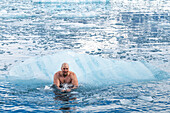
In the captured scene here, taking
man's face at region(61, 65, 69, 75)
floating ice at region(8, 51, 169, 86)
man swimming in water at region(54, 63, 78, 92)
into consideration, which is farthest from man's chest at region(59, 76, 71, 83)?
floating ice at region(8, 51, 169, 86)

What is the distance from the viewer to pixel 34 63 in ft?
35.7

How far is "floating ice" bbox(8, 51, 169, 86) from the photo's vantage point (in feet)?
33.2

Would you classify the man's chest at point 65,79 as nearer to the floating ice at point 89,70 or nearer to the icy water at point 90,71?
the icy water at point 90,71

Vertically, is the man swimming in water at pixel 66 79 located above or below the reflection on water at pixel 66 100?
above

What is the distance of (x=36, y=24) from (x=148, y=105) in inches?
688

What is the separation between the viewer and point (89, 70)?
34.7 feet

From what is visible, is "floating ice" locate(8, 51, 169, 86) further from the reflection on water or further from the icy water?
the reflection on water

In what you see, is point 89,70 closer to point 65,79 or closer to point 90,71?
point 90,71

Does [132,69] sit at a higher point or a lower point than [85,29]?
lower

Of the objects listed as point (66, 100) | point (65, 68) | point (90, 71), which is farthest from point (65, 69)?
point (90, 71)

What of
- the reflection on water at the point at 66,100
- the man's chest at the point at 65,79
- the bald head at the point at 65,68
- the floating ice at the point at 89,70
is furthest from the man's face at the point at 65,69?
the floating ice at the point at 89,70

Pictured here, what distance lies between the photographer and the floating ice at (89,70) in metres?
10.1

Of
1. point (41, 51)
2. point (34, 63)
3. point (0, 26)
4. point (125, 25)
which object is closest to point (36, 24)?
point (0, 26)

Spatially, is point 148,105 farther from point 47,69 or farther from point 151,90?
point 47,69
